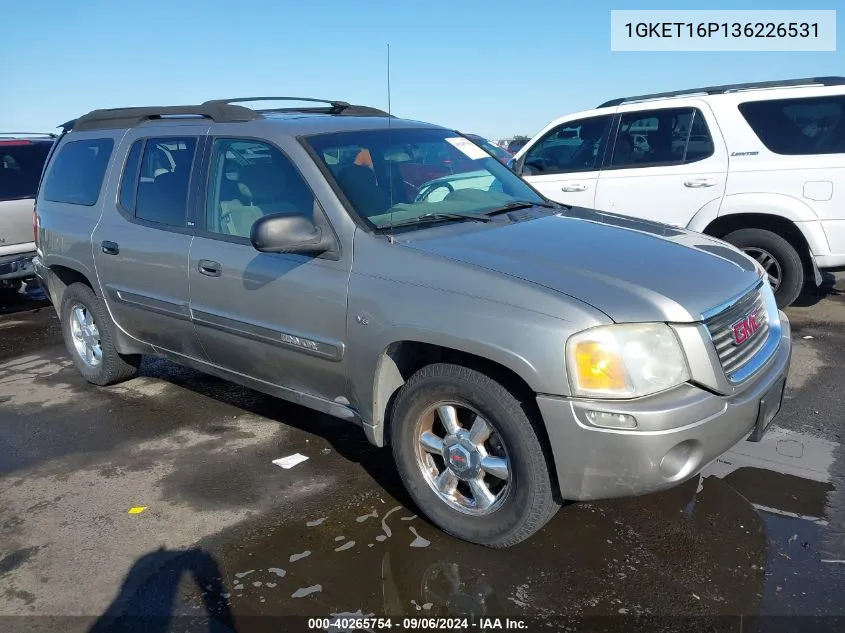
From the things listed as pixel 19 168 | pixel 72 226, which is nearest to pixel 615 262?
pixel 72 226

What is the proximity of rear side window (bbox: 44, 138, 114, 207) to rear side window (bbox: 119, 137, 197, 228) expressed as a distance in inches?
13.2

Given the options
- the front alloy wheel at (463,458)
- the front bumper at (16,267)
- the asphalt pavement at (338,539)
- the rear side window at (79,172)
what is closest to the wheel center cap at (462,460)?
the front alloy wheel at (463,458)

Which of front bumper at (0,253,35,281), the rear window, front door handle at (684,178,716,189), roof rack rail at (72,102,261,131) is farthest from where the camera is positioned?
the rear window

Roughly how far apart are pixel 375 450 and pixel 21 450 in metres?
2.19

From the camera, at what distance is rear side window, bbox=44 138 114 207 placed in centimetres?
486

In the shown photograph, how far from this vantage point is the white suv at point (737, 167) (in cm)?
600

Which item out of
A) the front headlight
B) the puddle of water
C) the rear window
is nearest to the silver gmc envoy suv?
the front headlight

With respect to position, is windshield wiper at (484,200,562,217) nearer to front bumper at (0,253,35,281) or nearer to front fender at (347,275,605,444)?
front fender at (347,275,605,444)

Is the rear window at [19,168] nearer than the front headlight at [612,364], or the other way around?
the front headlight at [612,364]

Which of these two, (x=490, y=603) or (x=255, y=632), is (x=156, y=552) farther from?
(x=490, y=603)

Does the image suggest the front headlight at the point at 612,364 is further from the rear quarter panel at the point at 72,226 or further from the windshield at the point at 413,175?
the rear quarter panel at the point at 72,226

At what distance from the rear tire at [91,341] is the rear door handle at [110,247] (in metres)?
0.50

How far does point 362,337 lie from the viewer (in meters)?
3.23

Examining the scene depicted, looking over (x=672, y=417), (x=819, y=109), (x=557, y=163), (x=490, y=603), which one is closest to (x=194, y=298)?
(x=490, y=603)
